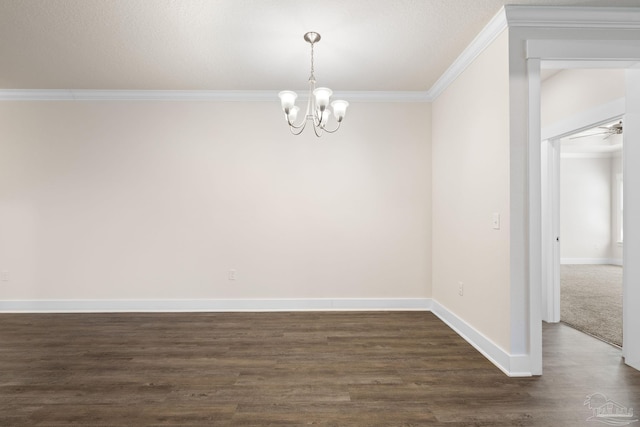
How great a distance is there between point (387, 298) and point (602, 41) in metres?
3.15

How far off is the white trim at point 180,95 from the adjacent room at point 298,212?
25 millimetres

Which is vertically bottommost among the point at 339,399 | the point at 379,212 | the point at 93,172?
the point at 339,399

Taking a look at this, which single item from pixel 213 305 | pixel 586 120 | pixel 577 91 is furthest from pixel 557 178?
pixel 213 305

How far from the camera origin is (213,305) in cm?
401

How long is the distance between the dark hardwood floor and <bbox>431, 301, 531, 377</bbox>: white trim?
6 centimetres

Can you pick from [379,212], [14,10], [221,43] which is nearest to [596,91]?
[379,212]

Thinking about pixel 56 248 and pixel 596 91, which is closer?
pixel 596 91

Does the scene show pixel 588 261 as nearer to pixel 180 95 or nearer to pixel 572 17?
pixel 572 17

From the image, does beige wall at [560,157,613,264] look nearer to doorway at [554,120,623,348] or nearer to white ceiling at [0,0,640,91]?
doorway at [554,120,623,348]

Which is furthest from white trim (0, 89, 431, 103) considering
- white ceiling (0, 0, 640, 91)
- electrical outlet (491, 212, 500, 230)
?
electrical outlet (491, 212, 500, 230)

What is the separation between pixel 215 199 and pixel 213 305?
132 cm

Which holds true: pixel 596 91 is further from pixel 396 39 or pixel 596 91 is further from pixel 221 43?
pixel 221 43

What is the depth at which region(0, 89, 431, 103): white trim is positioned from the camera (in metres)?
3.96

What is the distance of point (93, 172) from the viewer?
402cm
